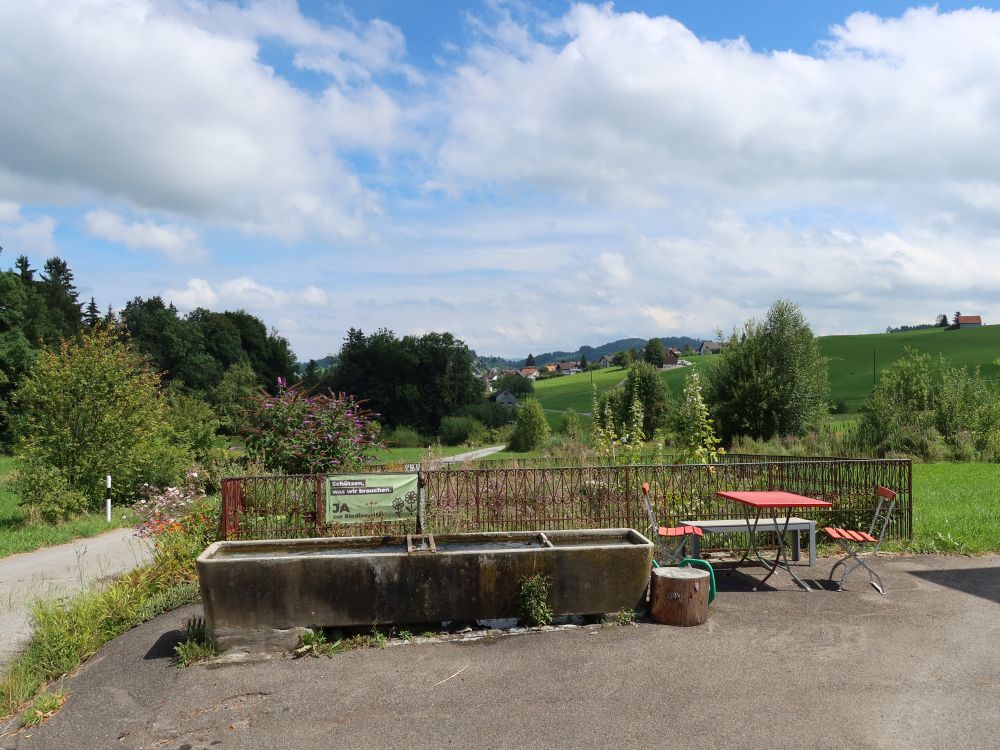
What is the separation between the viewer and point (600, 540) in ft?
27.1

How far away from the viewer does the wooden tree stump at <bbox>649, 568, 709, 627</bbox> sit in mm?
6988

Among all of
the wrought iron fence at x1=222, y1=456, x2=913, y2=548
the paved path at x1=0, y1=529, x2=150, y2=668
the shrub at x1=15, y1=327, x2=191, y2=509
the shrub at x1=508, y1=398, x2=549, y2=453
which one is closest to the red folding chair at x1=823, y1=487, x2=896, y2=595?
the wrought iron fence at x1=222, y1=456, x2=913, y2=548

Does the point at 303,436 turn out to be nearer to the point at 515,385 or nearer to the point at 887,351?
the point at 887,351

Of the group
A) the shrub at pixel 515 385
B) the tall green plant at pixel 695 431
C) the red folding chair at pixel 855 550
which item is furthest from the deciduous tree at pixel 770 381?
the shrub at pixel 515 385

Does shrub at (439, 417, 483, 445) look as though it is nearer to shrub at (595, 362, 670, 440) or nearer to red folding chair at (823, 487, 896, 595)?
shrub at (595, 362, 670, 440)

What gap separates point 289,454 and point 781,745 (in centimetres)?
914

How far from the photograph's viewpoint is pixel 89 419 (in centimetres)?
1800

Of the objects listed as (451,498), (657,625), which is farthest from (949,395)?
(657,625)

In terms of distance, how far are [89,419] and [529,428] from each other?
112 feet

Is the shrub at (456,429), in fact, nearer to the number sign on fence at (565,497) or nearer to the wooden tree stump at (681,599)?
the number sign on fence at (565,497)

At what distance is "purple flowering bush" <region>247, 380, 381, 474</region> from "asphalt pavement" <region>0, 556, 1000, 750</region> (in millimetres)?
4966

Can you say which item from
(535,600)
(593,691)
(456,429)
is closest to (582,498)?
(535,600)

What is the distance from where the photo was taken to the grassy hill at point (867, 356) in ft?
230

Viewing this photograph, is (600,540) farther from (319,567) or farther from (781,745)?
(781,745)
